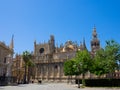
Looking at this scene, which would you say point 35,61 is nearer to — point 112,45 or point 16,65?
point 16,65

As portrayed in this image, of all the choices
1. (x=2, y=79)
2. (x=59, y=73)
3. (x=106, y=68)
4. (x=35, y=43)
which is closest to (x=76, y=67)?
(x=106, y=68)

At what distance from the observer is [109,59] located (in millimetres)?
52219

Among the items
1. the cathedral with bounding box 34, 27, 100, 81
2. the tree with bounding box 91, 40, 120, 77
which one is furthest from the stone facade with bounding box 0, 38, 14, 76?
the cathedral with bounding box 34, 27, 100, 81

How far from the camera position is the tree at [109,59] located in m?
52.2

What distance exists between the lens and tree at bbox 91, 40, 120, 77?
52156 millimetres

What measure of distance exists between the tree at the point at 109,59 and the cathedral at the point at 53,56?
41.1 m

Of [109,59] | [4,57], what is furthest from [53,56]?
[109,59]

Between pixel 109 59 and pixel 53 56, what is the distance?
5545 centimetres

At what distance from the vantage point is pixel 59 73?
3831 inches

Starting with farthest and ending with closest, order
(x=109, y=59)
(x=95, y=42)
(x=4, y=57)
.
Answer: (x=95, y=42) → (x=4, y=57) → (x=109, y=59)

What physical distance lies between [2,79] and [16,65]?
61146 mm

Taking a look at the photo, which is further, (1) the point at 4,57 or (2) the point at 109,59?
(1) the point at 4,57

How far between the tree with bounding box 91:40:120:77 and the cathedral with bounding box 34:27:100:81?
41.1 m

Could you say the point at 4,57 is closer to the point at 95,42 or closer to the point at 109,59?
the point at 109,59
